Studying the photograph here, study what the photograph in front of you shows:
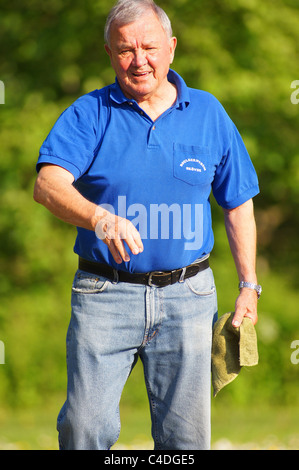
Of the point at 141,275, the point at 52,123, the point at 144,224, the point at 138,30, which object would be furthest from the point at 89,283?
the point at 52,123

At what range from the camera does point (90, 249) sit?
2.64 metres

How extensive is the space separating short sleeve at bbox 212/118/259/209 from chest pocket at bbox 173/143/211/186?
0.14 meters

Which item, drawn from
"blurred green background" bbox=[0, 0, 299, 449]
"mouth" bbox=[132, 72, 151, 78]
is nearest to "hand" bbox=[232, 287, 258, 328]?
"mouth" bbox=[132, 72, 151, 78]

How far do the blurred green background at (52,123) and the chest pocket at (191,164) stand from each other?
4586 millimetres

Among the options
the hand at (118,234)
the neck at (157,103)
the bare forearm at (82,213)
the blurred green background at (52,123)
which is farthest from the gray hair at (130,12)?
the blurred green background at (52,123)

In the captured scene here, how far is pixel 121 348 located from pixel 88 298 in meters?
0.23

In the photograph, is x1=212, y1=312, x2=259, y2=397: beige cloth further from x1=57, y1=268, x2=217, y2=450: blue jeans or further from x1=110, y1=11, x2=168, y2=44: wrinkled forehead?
x1=110, y1=11, x2=168, y2=44: wrinkled forehead

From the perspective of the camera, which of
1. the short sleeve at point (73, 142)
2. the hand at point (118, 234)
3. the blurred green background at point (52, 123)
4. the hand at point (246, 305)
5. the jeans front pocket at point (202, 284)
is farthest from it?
the blurred green background at point (52, 123)

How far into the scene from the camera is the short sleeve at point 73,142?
8.13ft

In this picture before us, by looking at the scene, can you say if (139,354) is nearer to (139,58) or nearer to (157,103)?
(157,103)

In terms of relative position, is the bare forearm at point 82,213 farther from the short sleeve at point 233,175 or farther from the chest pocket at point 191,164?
the short sleeve at point 233,175

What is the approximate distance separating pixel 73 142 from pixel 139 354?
89 cm
